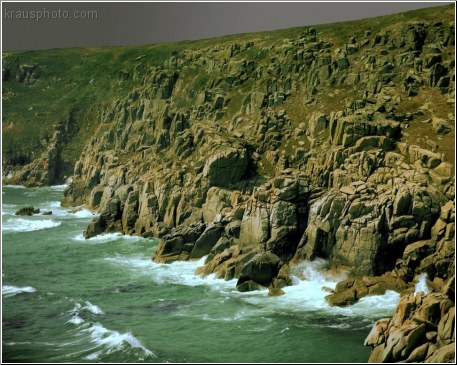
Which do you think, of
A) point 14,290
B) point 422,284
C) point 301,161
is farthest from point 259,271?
point 14,290

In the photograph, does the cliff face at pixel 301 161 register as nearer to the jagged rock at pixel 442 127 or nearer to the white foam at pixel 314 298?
the jagged rock at pixel 442 127

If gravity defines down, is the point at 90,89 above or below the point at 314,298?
above

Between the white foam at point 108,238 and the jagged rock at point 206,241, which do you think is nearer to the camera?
the jagged rock at point 206,241

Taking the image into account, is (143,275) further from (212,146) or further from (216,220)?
(212,146)

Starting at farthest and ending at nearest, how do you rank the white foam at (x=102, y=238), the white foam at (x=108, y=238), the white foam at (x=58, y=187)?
the white foam at (x=58, y=187), the white foam at (x=102, y=238), the white foam at (x=108, y=238)

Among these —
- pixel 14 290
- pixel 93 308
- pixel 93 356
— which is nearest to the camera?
pixel 93 356

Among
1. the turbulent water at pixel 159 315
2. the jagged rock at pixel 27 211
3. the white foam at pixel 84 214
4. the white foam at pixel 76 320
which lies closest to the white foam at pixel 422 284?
the turbulent water at pixel 159 315

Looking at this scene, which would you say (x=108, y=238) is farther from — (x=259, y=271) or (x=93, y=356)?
(x=93, y=356)
